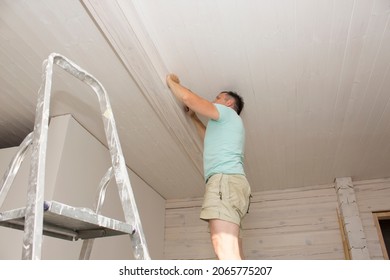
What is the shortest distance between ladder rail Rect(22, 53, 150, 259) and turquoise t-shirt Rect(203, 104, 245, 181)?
72cm

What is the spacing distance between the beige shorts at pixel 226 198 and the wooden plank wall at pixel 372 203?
2626 millimetres

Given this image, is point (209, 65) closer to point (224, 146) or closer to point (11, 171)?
point (224, 146)

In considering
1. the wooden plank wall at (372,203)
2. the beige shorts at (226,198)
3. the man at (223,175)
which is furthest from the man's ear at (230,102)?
the wooden plank wall at (372,203)

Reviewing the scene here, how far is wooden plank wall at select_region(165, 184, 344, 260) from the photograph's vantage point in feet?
12.2

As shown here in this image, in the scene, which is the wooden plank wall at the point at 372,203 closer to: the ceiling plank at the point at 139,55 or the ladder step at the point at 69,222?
the ceiling plank at the point at 139,55

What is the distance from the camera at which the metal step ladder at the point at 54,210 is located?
0.81m

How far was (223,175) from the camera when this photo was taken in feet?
5.67

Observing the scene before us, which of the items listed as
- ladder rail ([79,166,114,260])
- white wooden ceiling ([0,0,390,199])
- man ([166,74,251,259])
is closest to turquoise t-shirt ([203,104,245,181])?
man ([166,74,251,259])

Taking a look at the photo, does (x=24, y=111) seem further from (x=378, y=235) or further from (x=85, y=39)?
(x=378, y=235)

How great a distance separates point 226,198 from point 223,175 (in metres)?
0.15

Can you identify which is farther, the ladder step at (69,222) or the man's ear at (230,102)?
the man's ear at (230,102)

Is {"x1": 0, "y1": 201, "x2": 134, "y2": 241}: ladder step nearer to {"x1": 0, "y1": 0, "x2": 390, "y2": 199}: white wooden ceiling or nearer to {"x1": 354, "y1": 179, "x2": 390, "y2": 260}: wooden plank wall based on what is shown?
{"x1": 0, "y1": 0, "x2": 390, "y2": 199}: white wooden ceiling

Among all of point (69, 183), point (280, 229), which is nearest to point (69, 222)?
point (69, 183)

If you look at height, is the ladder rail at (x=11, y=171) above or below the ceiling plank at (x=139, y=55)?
below
